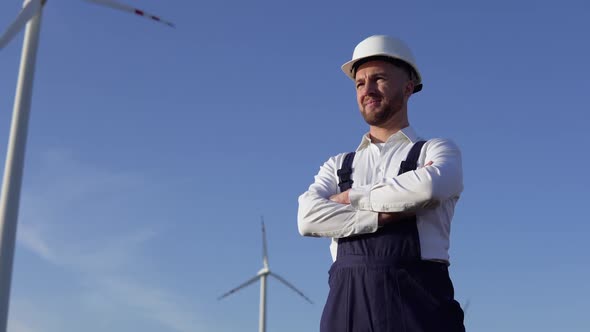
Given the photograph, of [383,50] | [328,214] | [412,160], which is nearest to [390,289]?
[328,214]

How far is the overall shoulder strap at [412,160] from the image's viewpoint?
24.1 ft

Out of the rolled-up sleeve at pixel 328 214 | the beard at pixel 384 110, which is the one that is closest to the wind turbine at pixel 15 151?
the rolled-up sleeve at pixel 328 214

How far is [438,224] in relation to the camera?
276 inches

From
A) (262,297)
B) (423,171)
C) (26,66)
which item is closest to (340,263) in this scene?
(423,171)

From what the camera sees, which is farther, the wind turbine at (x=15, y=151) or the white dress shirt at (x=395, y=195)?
the wind turbine at (x=15, y=151)

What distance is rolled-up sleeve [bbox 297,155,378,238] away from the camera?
701 centimetres

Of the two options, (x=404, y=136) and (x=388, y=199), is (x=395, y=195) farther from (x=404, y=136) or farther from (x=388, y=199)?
(x=404, y=136)

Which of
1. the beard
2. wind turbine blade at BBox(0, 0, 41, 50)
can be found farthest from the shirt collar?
wind turbine blade at BBox(0, 0, 41, 50)

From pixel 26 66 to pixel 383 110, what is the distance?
20.3 meters

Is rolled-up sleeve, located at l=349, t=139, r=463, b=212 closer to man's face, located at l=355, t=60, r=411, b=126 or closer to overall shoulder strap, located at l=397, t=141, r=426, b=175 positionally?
overall shoulder strap, located at l=397, t=141, r=426, b=175

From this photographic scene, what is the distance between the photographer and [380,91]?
7598 millimetres

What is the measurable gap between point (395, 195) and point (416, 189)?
190 millimetres

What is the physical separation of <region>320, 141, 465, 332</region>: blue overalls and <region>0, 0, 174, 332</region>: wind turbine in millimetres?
16426

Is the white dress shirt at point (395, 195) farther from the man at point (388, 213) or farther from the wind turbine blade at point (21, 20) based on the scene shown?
the wind turbine blade at point (21, 20)
